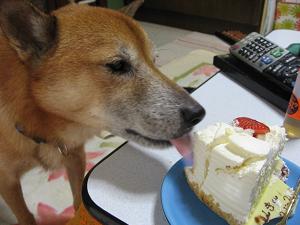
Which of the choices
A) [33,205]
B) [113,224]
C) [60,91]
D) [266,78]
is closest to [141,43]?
[60,91]

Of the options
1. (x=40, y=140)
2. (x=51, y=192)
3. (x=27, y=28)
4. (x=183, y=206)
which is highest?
(x=27, y=28)

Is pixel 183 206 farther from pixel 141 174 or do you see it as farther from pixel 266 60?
pixel 266 60

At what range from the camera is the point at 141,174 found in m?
0.59

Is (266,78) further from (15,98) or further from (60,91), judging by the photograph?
(15,98)

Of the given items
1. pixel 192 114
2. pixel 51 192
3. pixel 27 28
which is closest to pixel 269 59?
pixel 192 114

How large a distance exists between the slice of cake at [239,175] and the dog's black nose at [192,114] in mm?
162

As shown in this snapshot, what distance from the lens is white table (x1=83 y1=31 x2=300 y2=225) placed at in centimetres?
51

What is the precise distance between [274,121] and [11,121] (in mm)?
601

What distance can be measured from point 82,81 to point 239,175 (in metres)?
0.40

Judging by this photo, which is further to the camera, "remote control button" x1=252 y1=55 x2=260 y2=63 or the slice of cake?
"remote control button" x1=252 y1=55 x2=260 y2=63

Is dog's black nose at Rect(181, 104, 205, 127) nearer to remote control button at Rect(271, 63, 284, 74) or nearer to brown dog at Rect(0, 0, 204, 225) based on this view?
brown dog at Rect(0, 0, 204, 225)

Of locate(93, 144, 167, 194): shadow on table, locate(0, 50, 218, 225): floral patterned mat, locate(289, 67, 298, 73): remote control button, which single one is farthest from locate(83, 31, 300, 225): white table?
locate(0, 50, 218, 225): floral patterned mat

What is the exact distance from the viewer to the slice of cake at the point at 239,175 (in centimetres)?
43

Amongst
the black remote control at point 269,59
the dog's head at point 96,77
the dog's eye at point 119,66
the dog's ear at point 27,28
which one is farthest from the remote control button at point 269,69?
the dog's ear at point 27,28
